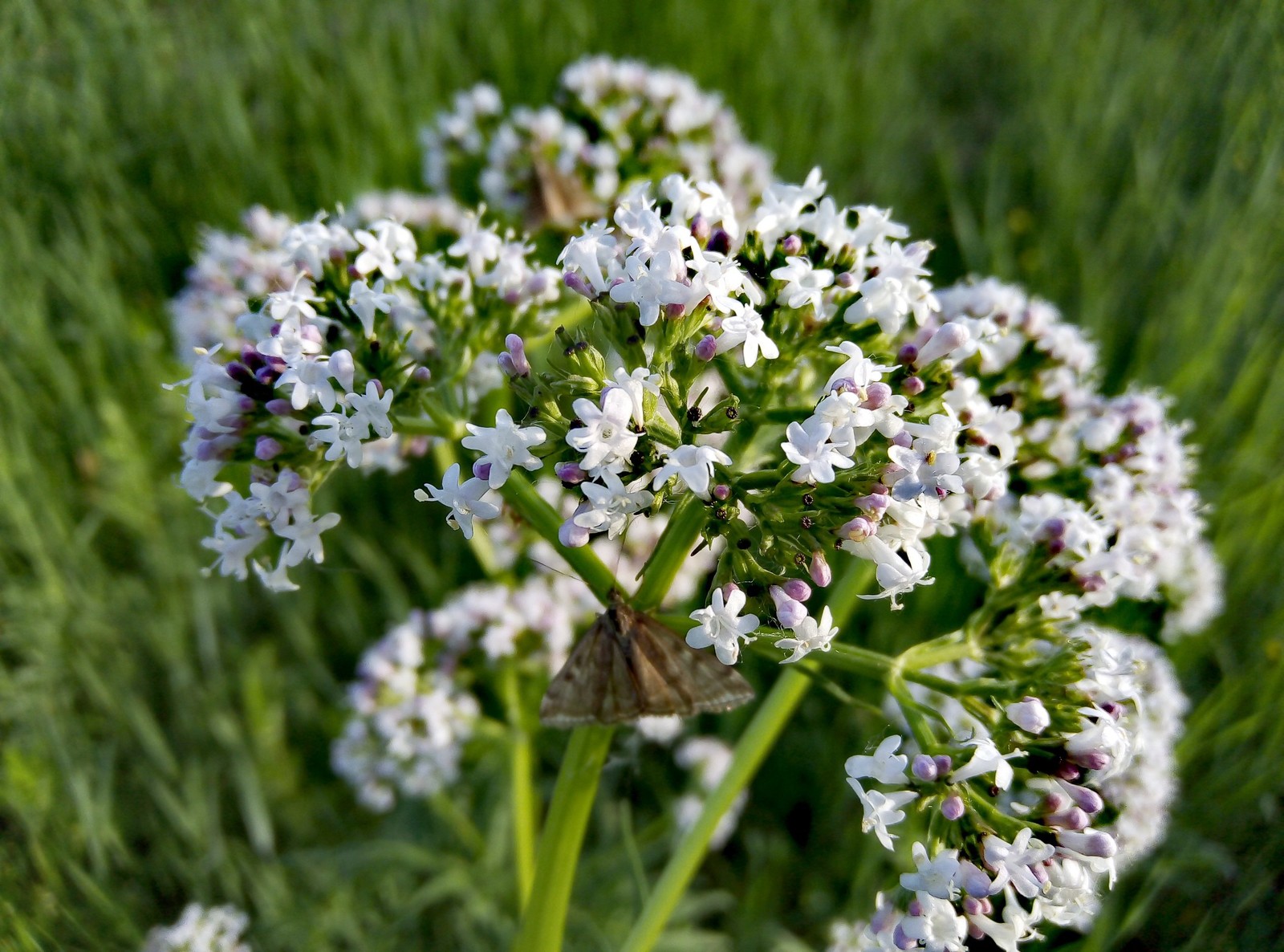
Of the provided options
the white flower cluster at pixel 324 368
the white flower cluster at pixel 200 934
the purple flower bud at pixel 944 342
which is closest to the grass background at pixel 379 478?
the white flower cluster at pixel 200 934

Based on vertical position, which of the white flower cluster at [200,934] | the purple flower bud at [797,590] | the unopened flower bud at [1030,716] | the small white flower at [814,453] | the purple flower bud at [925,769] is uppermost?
the small white flower at [814,453]

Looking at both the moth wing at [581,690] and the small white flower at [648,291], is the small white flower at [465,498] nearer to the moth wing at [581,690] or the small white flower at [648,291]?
the moth wing at [581,690]

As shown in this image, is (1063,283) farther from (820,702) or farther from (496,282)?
(496,282)

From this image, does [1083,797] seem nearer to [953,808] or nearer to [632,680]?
[953,808]

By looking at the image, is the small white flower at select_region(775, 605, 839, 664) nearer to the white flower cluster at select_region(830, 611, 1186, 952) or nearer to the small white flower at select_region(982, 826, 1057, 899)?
the white flower cluster at select_region(830, 611, 1186, 952)

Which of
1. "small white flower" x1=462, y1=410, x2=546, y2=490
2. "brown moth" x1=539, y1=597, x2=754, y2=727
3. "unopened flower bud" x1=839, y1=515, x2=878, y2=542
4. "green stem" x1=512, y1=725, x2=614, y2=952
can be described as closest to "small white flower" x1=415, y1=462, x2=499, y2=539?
"small white flower" x1=462, y1=410, x2=546, y2=490

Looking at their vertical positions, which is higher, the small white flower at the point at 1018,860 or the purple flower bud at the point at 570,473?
the purple flower bud at the point at 570,473
